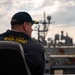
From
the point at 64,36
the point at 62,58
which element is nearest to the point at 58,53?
the point at 62,58

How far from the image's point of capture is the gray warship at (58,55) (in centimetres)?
2959

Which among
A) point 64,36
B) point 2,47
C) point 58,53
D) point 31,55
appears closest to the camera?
point 2,47

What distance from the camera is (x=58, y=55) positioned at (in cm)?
3422

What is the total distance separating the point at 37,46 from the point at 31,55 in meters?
0.11

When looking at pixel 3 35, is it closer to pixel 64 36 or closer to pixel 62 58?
pixel 62 58

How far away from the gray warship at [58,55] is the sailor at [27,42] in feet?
72.3

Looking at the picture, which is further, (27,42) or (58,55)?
(58,55)

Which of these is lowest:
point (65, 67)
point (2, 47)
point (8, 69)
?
point (65, 67)

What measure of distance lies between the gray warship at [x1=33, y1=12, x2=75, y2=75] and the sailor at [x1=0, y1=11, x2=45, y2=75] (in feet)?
72.3

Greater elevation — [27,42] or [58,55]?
[27,42]

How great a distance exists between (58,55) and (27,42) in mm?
31380

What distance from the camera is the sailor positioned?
114 inches

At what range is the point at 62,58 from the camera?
32156 mm

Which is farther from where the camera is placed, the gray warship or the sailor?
the gray warship
